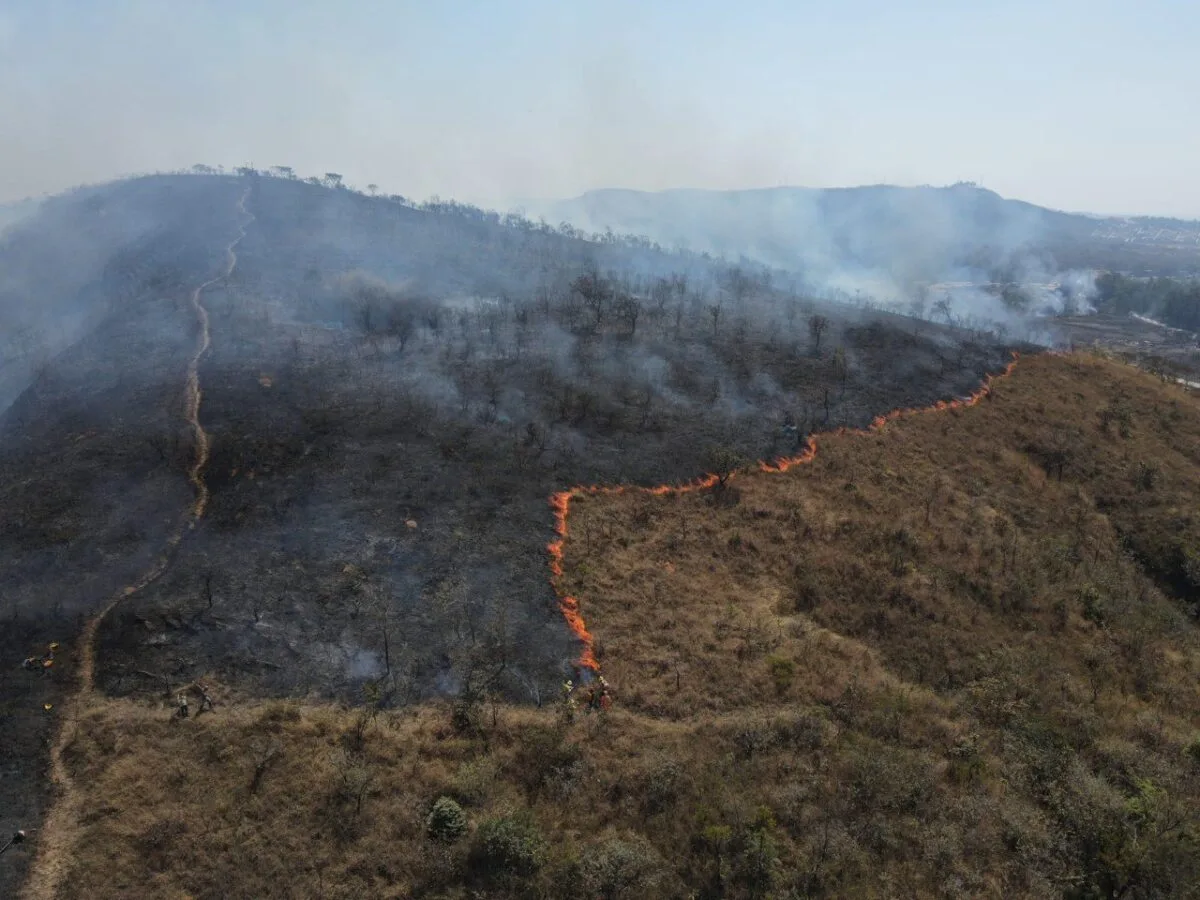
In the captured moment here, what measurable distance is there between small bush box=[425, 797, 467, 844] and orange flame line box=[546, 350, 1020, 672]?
6945 millimetres

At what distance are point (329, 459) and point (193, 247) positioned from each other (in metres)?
50.3

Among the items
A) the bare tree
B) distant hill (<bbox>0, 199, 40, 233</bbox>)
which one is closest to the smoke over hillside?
the bare tree

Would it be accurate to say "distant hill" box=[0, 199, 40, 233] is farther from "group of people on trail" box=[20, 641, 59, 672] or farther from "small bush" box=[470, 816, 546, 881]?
"small bush" box=[470, 816, 546, 881]

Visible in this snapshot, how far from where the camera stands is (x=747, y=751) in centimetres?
1997

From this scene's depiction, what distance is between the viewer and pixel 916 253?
574 ft

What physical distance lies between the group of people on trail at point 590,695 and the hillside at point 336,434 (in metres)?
0.56

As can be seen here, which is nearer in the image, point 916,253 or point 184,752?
point 184,752

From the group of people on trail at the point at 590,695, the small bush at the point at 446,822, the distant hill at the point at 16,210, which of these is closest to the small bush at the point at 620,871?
the small bush at the point at 446,822

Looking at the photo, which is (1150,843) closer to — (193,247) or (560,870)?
(560,870)

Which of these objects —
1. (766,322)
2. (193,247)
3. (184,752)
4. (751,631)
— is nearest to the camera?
(184,752)

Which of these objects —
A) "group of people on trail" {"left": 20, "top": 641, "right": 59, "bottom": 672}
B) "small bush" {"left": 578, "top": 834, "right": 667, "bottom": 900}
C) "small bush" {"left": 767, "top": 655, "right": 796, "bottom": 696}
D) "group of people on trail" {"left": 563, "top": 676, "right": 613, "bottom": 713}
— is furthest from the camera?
"small bush" {"left": 767, "top": 655, "right": 796, "bottom": 696}

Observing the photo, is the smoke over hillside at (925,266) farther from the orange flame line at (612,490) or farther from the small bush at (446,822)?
the small bush at (446,822)

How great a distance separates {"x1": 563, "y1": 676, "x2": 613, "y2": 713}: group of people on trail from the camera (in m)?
21.5

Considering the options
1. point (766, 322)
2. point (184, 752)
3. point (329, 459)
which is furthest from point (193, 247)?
point (184, 752)
